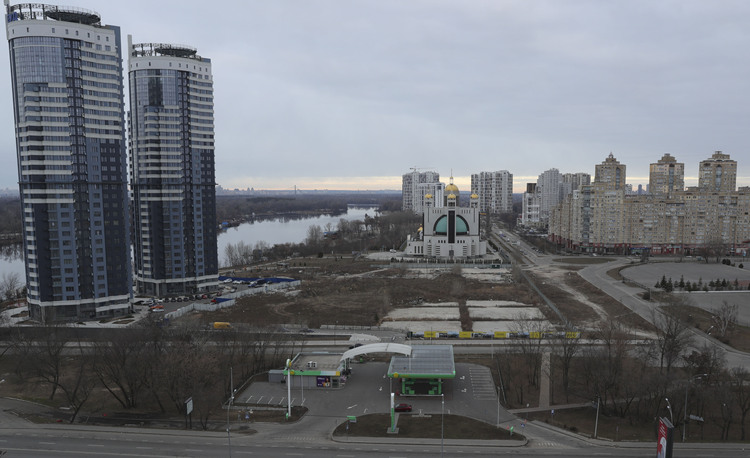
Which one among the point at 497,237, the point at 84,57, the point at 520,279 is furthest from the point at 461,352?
the point at 497,237

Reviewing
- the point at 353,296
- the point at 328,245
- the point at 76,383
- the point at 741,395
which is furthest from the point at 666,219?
the point at 76,383

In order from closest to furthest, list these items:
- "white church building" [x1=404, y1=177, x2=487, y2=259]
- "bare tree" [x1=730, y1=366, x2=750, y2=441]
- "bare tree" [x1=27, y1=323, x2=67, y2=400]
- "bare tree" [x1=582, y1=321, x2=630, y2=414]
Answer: "bare tree" [x1=730, y1=366, x2=750, y2=441]
"bare tree" [x1=582, y1=321, x2=630, y2=414]
"bare tree" [x1=27, y1=323, x2=67, y2=400]
"white church building" [x1=404, y1=177, x2=487, y2=259]

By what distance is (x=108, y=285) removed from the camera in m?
47.6

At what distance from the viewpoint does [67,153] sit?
45250 millimetres

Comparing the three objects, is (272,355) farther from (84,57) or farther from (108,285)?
(84,57)

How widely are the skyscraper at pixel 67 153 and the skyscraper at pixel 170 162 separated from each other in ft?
26.6

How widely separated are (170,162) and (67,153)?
39.8 ft

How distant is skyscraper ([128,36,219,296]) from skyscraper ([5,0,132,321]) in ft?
26.6

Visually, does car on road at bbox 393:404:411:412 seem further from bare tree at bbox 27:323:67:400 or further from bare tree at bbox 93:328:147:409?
bare tree at bbox 27:323:67:400

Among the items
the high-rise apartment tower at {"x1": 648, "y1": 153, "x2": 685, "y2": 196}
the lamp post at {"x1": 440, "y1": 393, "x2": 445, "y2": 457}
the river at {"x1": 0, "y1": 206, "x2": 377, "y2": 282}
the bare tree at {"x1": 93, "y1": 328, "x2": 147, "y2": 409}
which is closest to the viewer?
the lamp post at {"x1": 440, "y1": 393, "x2": 445, "y2": 457}

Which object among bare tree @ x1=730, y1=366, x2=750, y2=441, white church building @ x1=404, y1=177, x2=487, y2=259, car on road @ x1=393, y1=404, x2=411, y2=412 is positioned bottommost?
car on road @ x1=393, y1=404, x2=411, y2=412

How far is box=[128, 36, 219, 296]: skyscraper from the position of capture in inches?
2200

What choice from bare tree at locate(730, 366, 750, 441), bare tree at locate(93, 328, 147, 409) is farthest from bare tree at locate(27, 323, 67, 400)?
bare tree at locate(730, 366, 750, 441)

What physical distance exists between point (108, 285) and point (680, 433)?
46.2 metres
